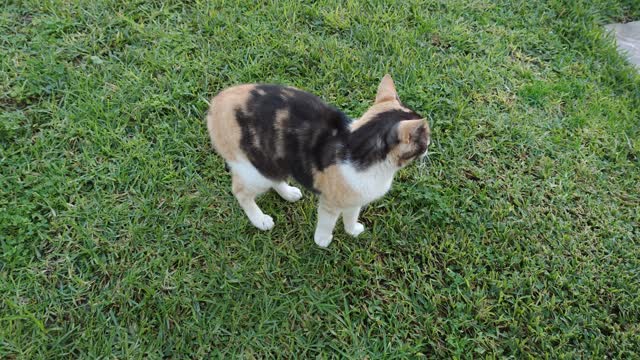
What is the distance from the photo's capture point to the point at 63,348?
8.64ft

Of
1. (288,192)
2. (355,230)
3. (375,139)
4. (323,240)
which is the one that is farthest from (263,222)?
(375,139)

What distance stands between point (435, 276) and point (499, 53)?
7.53 ft

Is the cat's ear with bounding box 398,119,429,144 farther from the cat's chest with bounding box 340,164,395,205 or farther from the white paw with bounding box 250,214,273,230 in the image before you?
the white paw with bounding box 250,214,273,230

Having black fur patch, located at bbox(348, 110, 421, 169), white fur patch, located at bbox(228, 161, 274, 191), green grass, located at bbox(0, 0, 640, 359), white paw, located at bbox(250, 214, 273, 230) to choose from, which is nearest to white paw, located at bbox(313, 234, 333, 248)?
green grass, located at bbox(0, 0, 640, 359)

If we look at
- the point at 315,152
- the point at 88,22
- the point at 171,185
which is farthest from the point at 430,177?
the point at 88,22

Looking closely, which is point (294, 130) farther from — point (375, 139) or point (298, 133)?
point (375, 139)

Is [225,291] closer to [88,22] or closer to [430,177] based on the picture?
[430,177]

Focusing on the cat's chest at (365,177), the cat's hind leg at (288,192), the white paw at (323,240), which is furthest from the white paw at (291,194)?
the cat's chest at (365,177)

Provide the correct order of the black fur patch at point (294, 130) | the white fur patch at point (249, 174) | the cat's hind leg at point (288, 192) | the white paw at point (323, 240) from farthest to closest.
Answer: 1. the cat's hind leg at point (288, 192)
2. the white paw at point (323, 240)
3. the white fur patch at point (249, 174)
4. the black fur patch at point (294, 130)

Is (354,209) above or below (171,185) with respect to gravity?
Result: above

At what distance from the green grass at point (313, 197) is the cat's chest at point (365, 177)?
2.50ft

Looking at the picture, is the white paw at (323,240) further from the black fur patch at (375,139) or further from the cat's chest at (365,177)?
the black fur patch at (375,139)

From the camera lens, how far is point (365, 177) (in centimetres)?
241

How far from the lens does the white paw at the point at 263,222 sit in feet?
10.1
